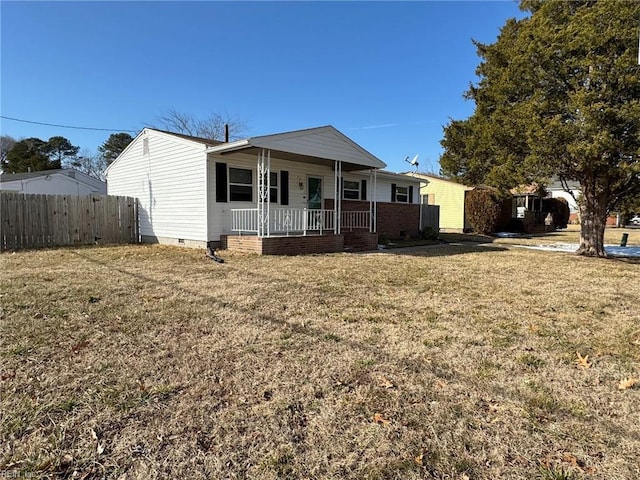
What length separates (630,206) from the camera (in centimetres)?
1124

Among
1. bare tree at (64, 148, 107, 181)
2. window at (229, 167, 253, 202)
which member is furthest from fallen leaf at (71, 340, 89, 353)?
A: bare tree at (64, 148, 107, 181)

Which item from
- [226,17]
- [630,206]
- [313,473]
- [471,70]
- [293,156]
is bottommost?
[313,473]

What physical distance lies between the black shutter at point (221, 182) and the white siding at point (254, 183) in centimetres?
10

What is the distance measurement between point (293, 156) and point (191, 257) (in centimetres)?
439

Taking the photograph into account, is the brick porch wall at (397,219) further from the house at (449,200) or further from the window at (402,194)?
the house at (449,200)

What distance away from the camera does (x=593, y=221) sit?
36.4 feet

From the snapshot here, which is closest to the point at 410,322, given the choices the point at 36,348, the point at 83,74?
the point at 36,348

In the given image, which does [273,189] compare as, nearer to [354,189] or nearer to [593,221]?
[354,189]

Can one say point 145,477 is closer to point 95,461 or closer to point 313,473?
point 95,461

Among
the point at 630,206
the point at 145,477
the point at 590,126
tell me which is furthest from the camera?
the point at 630,206

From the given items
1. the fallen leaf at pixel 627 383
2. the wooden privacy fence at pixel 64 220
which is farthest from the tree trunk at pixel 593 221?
the wooden privacy fence at pixel 64 220

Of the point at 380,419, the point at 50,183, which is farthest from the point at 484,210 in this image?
the point at 50,183

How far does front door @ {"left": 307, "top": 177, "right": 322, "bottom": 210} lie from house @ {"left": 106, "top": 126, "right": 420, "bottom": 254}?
0.04m

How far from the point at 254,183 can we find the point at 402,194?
28.2 feet
